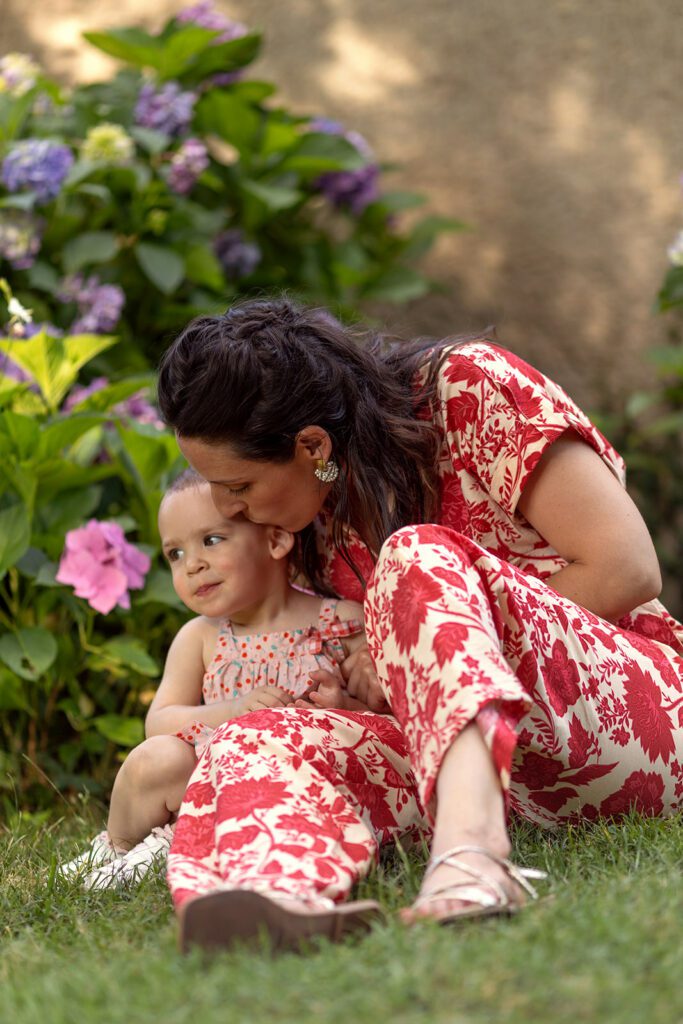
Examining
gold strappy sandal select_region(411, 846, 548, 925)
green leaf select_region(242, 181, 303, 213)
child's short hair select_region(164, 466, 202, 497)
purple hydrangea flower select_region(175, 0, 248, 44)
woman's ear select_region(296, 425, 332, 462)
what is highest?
woman's ear select_region(296, 425, 332, 462)

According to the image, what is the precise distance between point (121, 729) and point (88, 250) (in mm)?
1605

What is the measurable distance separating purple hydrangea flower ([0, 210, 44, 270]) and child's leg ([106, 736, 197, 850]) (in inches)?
80.0

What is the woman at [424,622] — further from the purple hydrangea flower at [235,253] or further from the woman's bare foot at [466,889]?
the purple hydrangea flower at [235,253]

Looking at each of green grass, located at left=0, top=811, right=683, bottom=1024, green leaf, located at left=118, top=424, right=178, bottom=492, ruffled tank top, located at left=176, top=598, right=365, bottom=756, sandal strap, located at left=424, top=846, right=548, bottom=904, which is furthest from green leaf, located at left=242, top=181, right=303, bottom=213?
sandal strap, located at left=424, top=846, right=548, bottom=904

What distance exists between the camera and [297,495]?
7.34 ft

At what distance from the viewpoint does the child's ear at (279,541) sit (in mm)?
2416

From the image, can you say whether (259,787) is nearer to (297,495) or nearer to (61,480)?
(297,495)

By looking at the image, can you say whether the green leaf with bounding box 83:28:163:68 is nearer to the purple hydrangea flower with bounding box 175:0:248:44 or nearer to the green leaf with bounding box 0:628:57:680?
the purple hydrangea flower with bounding box 175:0:248:44

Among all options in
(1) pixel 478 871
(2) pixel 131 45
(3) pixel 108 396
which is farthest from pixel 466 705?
(2) pixel 131 45

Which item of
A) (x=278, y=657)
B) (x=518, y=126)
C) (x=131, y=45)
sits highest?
(x=131, y=45)

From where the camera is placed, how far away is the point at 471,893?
1.57 metres

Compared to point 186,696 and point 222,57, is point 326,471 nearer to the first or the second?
point 186,696

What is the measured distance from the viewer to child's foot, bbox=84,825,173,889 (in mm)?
2133

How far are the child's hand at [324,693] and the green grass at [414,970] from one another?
0.40 meters
